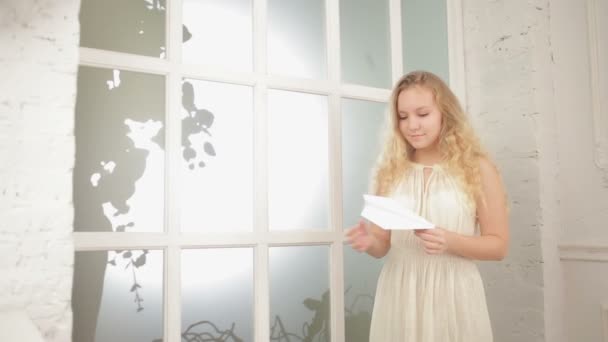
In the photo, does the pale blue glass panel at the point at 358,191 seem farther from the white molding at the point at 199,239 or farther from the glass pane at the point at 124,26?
the glass pane at the point at 124,26

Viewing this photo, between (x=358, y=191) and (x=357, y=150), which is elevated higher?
(x=357, y=150)

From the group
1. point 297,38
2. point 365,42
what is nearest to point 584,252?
point 365,42

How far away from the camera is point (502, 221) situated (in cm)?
168

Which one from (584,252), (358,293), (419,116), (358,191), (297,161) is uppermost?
(419,116)

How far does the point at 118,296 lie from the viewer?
1678mm

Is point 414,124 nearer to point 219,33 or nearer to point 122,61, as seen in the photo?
point 219,33

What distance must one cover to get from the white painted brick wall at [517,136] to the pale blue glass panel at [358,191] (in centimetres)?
52

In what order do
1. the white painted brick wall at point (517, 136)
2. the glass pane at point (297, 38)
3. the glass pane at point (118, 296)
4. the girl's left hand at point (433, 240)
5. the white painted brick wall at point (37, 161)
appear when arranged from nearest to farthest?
the white painted brick wall at point (37, 161), the girl's left hand at point (433, 240), the glass pane at point (118, 296), the glass pane at point (297, 38), the white painted brick wall at point (517, 136)

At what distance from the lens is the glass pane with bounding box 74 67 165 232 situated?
5.45 feet

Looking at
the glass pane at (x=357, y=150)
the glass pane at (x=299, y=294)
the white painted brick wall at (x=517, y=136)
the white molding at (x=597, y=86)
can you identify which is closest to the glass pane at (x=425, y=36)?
the white painted brick wall at (x=517, y=136)

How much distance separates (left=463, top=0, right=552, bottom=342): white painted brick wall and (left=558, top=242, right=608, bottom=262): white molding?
4.7 inches

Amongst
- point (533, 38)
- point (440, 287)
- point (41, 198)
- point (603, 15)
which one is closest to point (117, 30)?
point (41, 198)

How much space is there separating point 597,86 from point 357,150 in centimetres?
98

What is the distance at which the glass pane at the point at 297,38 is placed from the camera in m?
2.07
